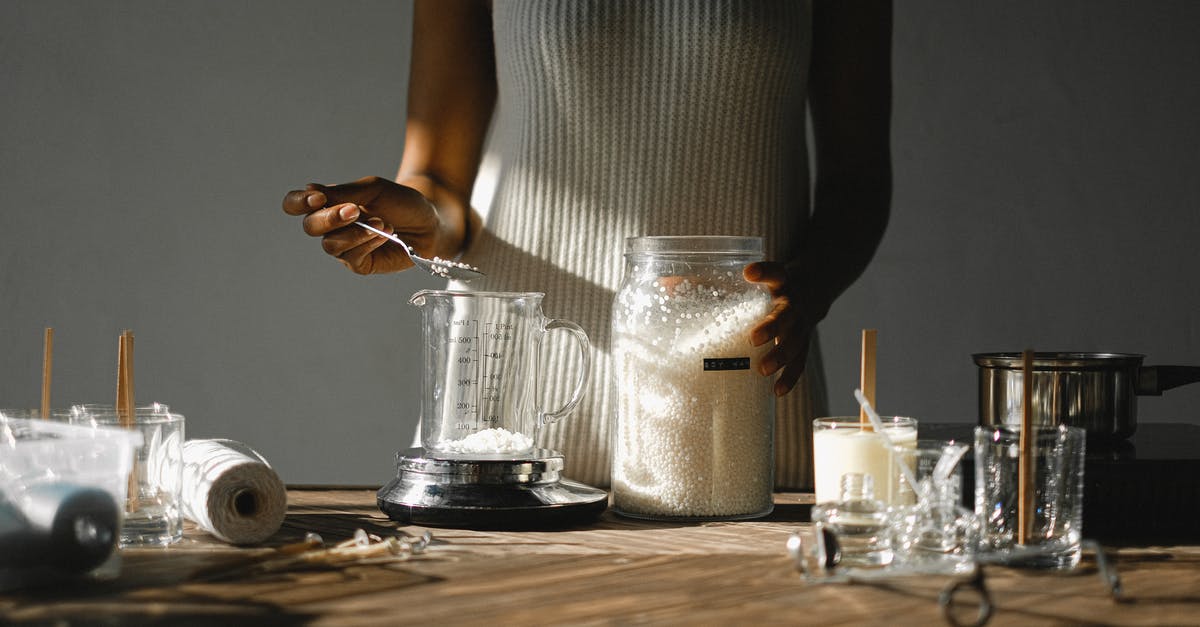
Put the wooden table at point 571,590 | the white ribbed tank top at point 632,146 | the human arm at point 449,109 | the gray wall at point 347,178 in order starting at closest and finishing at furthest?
the wooden table at point 571,590
the white ribbed tank top at point 632,146
the human arm at point 449,109
the gray wall at point 347,178

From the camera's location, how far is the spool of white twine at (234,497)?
0.97m

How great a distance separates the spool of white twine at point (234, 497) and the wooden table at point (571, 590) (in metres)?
0.02

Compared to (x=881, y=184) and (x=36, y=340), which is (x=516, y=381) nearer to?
(x=881, y=184)

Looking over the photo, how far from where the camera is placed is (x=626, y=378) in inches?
43.4

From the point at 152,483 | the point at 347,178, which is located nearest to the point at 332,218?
the point at 152,483

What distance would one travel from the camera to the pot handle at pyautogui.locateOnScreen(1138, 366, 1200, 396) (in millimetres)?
1077

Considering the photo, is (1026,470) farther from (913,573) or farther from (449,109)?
(449,109)

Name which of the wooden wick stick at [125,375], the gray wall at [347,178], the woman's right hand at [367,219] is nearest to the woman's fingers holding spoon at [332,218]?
the woman's right hand at [367,219]

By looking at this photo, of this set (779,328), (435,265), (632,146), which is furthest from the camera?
(632,146)

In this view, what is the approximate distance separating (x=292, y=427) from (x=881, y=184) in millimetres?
2281

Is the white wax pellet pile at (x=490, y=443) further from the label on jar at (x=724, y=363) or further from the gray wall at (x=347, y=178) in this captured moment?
the gray wall at (x=347, y=178)

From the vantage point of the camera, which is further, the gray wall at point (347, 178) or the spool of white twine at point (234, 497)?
the gray wall at point (347, 178)

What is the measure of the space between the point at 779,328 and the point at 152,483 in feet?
1.85

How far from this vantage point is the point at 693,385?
1067mm
